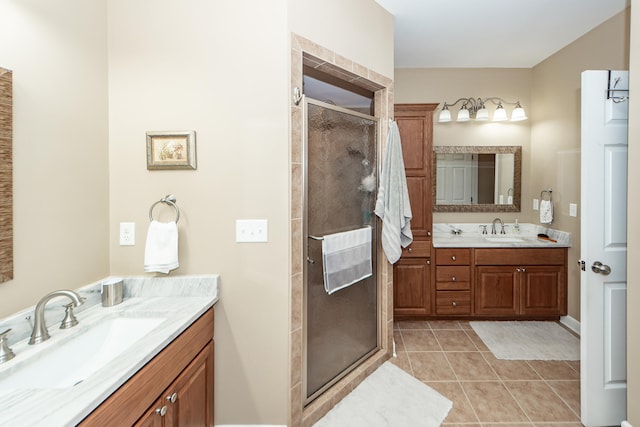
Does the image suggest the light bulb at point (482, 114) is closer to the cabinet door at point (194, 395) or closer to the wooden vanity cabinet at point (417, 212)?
the wooden vanity cabinet at point (417, 212)

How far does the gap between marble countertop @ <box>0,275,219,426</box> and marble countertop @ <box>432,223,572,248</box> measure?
95.0 inches

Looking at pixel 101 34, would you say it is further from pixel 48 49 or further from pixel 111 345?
pixel 111 345

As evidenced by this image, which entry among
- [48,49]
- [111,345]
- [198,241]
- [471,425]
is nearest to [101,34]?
[48,49]

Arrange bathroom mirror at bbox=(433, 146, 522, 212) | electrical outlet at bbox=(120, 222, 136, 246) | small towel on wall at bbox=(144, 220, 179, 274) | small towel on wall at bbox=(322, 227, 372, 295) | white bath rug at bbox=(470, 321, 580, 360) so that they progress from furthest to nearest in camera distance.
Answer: bathroom mirror at bbox=(433, 146, 522, 212) < white bath rug at bbox=(470, 321, 580, 360) < small towel on wall at bbox=(322, 227, 372, 295) < electrical outlet at bbox=(120, 222, 136, 246) < small towel on wall at bbox=(144, 220, 179, 274)

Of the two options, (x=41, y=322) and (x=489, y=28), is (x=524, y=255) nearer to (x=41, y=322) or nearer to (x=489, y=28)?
(x=489, y=28)

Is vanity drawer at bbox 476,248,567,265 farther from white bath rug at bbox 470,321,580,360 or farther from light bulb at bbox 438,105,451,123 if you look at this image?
light bulb at bbox 438,105,451,123

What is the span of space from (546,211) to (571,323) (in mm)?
1151

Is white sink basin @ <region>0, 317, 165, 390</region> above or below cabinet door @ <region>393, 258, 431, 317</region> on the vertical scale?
above

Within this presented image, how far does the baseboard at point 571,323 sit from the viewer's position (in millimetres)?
2798

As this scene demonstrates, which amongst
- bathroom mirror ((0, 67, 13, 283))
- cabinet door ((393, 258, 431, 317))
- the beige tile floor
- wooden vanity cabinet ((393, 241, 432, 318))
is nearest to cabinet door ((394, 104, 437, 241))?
wooden vanity cabinet ((393, 241, 432, 318))

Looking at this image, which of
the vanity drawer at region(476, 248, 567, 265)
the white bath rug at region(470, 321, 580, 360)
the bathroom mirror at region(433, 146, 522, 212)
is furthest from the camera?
the bathroom mirror at region(433, 146, 522, 212)

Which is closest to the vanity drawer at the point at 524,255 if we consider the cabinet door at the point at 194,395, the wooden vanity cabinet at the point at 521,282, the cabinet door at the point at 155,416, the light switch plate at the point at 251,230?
the wooden vanity cabinet at the point at 521,282

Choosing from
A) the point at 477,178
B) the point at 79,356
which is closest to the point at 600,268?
the point at 477,178

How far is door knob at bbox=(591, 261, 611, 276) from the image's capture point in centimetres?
166
